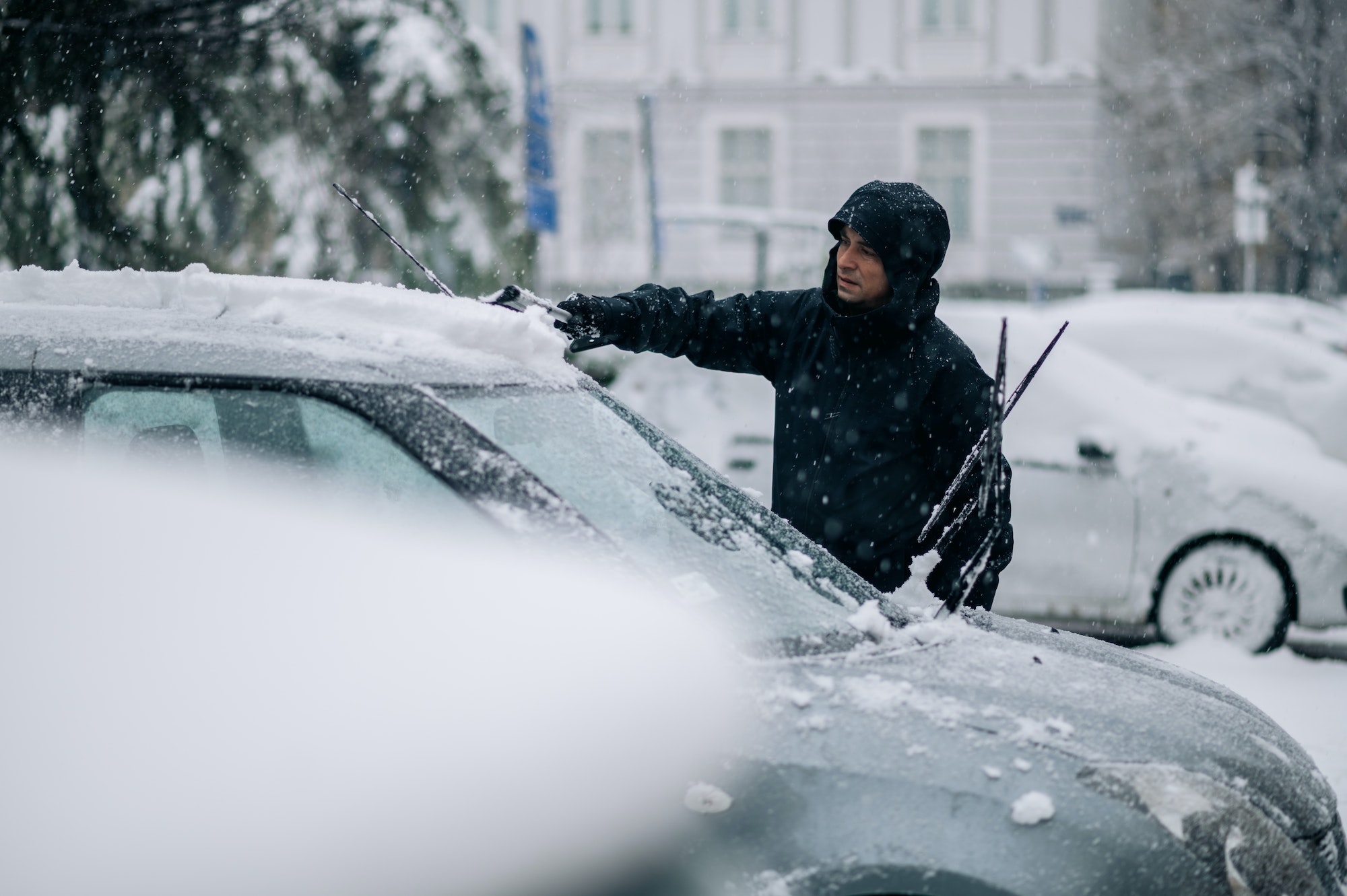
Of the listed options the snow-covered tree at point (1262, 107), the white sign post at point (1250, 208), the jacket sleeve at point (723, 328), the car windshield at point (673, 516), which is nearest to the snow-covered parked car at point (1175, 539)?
the jacket sleeve at point (723, 328)

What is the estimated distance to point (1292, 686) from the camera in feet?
19.7

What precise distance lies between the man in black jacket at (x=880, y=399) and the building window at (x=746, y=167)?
25457 millimetres

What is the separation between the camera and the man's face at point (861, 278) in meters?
3.52

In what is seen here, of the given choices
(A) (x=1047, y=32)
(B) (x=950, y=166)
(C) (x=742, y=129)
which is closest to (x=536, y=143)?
(C) (x=742, y=129)

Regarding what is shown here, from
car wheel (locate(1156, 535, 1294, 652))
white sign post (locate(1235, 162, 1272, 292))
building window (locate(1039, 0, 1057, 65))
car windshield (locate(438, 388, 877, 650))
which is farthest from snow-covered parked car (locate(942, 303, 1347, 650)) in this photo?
building window (locate(1039, 0, 1057, 65))

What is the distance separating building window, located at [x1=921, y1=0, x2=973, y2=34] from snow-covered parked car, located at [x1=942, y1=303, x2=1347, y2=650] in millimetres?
23820

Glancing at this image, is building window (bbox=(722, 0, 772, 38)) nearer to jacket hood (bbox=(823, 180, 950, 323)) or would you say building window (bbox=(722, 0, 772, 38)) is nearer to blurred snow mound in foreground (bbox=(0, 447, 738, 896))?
jacket hood (bbox=(823, 180, 950, 323))

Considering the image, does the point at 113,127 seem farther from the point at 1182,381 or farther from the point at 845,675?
the point at 1182,381

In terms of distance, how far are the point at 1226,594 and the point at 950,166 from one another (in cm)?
2317

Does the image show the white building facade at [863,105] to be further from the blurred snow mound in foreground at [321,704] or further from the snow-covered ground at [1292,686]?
the blurred snow mound in foreground at [321,704]

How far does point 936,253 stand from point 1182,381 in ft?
28.3

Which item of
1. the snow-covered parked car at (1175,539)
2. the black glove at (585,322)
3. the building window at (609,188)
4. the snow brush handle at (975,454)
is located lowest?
the snow-covered parked car at (1175,539)

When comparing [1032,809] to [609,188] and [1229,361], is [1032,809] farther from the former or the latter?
[609,188]

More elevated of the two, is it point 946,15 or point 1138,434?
point 946,15
